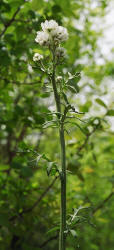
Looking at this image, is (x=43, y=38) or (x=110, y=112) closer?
(x=43, y=38)

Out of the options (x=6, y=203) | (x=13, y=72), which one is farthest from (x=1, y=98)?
(x=6, y=203)

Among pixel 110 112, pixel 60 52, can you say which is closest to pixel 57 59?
pixel 60 52

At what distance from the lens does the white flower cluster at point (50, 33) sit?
2.70 feet

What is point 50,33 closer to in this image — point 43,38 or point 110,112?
point 43,38

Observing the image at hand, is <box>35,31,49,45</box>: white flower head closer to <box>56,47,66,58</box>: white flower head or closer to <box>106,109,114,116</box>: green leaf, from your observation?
<box>56,47,66,58</box>: white flower head

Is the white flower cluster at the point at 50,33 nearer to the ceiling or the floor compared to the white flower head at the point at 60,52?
nearer to the ceiling

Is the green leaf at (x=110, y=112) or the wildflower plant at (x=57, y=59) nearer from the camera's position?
the wildflower plant at (x=57, y=59)

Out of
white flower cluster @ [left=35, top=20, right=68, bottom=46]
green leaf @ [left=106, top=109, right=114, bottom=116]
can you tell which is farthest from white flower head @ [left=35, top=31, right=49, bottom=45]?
green leaf @ [left=106, top=109, right=114, bottom=116]

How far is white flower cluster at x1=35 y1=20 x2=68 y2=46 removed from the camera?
822 millimetres

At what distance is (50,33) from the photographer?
32.6 inches

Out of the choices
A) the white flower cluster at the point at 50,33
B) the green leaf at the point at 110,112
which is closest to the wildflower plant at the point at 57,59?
the white flower cluster at the point at 50,33

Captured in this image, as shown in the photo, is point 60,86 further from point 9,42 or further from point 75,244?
point 9,42

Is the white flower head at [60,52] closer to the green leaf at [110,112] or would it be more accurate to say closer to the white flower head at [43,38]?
the white flower head at [43,38]

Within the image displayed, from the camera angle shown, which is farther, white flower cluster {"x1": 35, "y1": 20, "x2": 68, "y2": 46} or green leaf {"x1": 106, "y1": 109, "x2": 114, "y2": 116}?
green leaf {"x1": 106, "y1": 109, "x2": 114, "y2": 116}
